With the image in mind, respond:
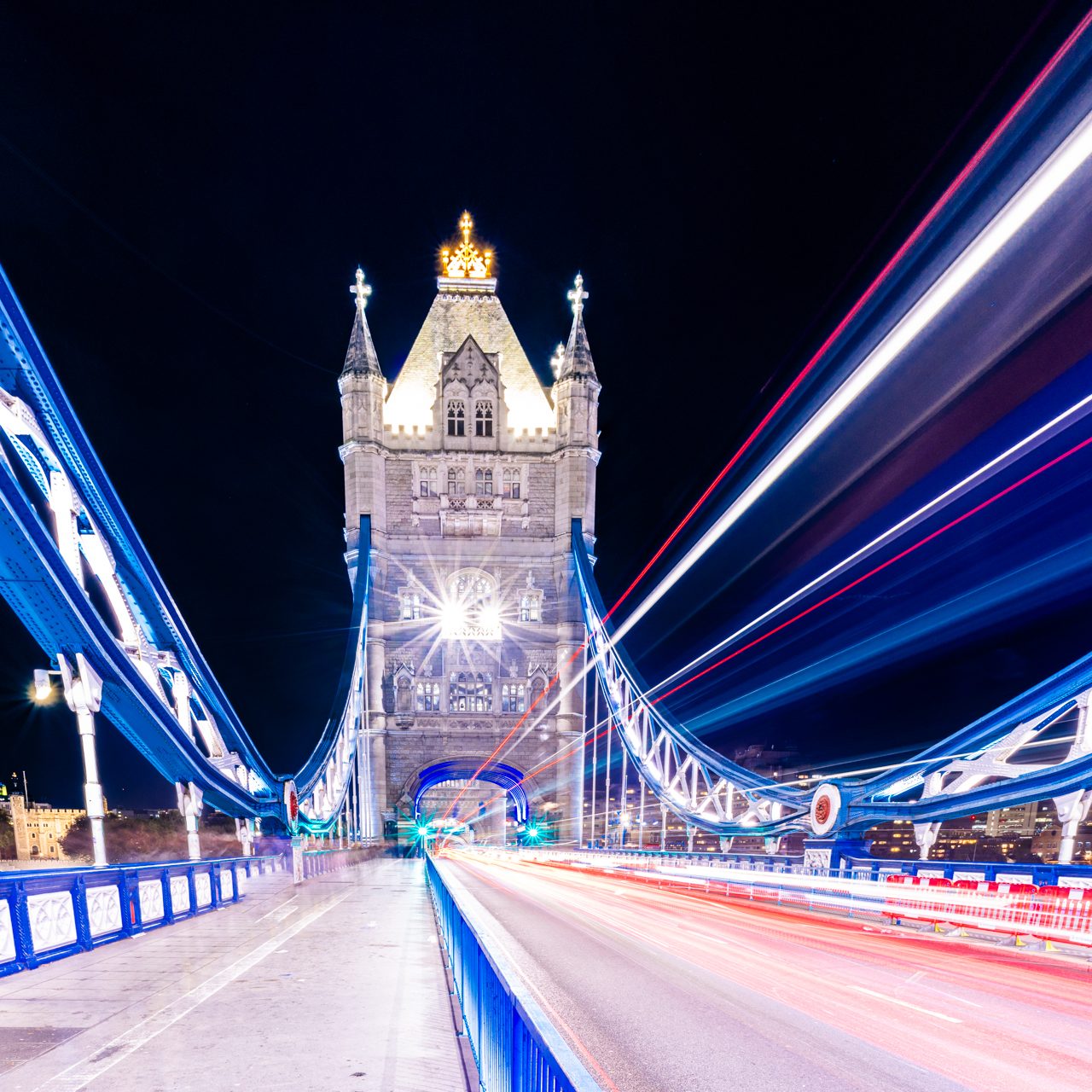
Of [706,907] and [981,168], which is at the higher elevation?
[981,168]

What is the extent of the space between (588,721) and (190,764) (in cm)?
5955

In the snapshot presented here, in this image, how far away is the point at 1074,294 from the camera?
267 feet

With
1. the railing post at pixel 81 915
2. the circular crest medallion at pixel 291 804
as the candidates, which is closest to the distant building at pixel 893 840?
the circular crest medallion at pixel 291 804

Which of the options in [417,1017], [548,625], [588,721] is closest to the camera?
[417,1017]

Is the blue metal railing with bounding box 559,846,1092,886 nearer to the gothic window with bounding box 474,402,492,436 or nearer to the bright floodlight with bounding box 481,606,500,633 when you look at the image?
the bright floodlight with bounding box 481,606,500,633

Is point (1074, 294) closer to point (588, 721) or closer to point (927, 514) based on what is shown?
point (927, 514)

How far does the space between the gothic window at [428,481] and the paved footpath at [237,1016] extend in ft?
125

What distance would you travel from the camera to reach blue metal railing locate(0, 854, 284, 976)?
7.79 m

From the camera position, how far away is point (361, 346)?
5081 centimetres

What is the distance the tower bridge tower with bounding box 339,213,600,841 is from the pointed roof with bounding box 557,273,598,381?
0.12 metres

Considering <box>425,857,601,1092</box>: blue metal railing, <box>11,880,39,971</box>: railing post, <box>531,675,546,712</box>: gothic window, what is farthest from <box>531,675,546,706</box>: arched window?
<box>425,857,601,1092</box>: blue metal railing

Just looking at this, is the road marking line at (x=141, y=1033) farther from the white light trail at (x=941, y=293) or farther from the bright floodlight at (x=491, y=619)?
the bright floodlight at (x=491, y=619)

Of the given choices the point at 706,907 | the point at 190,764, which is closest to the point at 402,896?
the point at 190,764

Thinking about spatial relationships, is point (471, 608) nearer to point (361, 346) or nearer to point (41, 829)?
point (361, 346)
